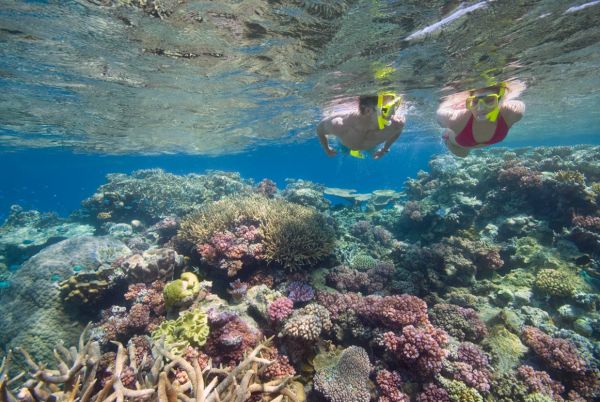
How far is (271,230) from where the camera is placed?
7496mm

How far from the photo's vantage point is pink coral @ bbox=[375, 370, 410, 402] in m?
4.38

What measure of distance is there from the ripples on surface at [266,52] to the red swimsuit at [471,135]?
3.43m

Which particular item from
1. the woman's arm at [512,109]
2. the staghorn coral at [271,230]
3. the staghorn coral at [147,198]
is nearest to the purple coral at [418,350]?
the staghorn coral at [271,230]

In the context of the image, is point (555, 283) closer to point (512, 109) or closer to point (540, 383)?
point (540, 383)

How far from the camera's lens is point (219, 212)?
29.7 feet

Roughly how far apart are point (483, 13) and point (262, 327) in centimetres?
951

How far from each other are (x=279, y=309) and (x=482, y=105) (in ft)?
17.4

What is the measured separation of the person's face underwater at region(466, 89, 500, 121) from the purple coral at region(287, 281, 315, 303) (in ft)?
16.4

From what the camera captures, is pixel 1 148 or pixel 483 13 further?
pixel 1 148

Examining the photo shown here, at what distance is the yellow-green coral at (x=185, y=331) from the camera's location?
4.58m

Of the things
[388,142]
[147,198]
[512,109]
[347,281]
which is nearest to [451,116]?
[512,109]

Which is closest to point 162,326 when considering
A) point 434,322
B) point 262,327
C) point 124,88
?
point 262,327

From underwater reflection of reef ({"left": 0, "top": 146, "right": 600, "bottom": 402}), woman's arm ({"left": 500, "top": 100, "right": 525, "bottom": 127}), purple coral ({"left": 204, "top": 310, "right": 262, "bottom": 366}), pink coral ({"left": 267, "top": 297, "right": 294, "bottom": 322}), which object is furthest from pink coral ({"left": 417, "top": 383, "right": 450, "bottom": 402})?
woman's arm ({"left": 500, "top": 100, "right": 525, "bottom": 127})

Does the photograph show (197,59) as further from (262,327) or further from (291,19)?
(262,327)
